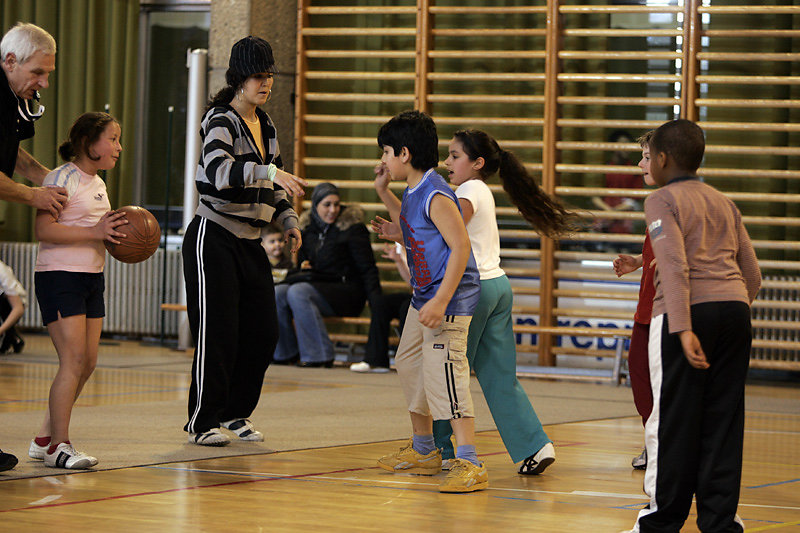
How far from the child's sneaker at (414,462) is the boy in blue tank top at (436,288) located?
0.59ft

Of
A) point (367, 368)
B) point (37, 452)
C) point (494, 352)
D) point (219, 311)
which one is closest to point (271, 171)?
point (219, 311)

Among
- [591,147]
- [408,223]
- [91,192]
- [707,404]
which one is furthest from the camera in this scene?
[591,147]

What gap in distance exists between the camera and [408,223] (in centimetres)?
391

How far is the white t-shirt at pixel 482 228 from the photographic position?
420cm

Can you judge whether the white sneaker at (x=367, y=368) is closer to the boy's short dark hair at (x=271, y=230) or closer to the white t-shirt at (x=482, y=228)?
the boy's short dark hair at (x=271, y=230)

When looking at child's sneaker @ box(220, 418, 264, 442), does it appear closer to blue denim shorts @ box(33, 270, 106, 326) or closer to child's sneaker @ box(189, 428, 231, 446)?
child's sneaker @ box(189, 428, 231, 446)

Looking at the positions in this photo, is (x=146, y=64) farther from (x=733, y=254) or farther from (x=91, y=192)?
(x=733, y=254)

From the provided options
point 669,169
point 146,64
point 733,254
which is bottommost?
point 733,254

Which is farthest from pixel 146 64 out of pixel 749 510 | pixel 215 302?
pixel 749 510

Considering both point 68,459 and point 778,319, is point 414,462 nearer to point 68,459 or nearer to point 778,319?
point 68,459

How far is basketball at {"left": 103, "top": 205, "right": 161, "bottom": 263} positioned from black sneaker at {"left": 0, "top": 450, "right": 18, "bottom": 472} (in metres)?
Result: 0.74

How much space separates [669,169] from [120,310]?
795 centimetres

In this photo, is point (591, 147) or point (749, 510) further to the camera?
point (591, 147)

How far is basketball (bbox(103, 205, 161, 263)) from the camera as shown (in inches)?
163
